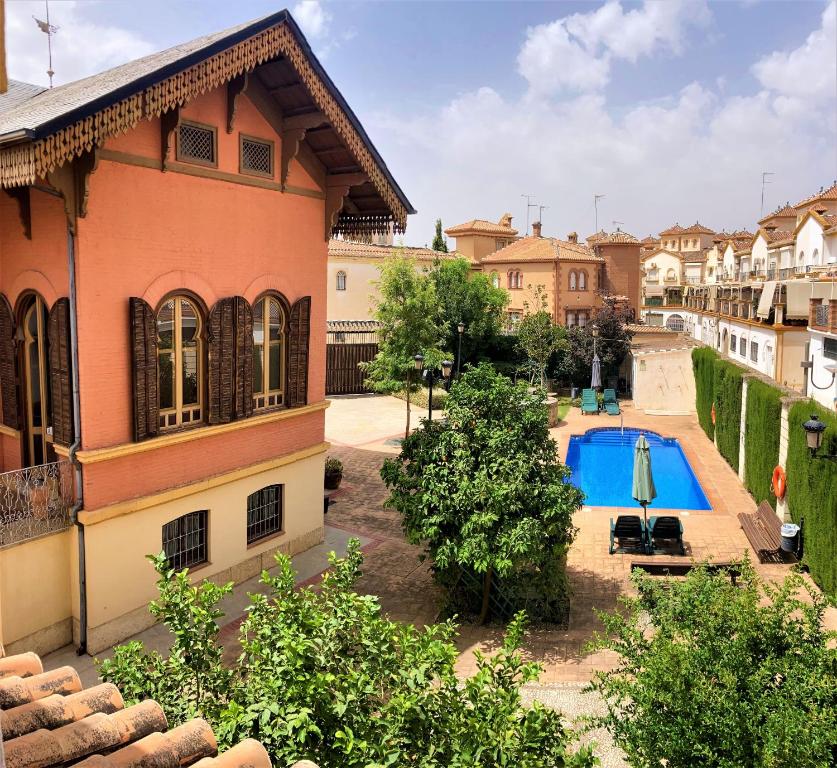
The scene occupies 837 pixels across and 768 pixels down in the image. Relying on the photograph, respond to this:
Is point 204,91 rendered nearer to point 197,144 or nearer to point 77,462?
point 197,144

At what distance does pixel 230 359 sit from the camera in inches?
505

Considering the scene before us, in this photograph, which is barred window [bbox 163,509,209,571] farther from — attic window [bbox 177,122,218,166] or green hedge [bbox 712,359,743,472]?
green hedge [bbox 712,359,743,472]

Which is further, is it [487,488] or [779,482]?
[779,482]

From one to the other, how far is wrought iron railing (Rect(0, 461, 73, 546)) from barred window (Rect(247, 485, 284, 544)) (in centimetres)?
377

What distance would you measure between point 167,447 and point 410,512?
426 cm

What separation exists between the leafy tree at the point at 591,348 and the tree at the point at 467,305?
4072 mm

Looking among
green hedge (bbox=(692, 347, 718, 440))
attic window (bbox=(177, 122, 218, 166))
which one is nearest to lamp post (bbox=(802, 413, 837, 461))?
attic window (bbox=(177, 122, 218, 166))

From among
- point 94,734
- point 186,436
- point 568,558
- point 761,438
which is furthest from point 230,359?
point 761,438

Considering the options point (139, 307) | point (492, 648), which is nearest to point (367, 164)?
point (139, 307)

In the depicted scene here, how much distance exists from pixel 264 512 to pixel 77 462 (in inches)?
179

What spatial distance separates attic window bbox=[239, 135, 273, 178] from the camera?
12.9 metres

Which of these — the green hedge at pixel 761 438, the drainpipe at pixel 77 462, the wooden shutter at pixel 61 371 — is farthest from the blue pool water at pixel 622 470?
the wooden shutter at pixel 61 371

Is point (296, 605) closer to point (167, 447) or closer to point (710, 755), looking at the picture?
point (710, 755)

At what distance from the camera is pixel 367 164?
1382cm
